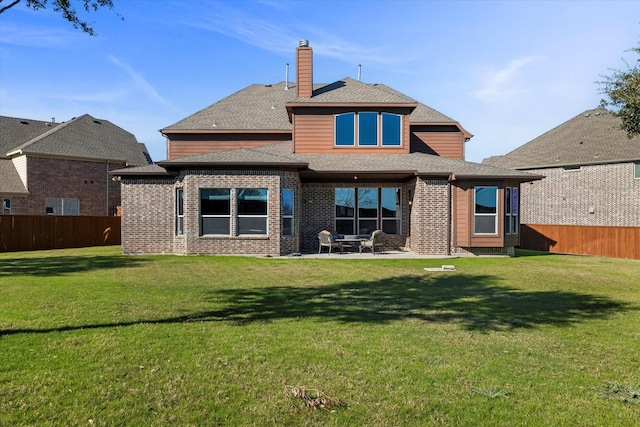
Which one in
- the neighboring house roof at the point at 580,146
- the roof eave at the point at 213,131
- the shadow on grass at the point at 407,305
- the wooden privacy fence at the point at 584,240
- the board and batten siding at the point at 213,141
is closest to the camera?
the shadow on grass at the point at 407,305

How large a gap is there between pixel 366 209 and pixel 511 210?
19.5ft

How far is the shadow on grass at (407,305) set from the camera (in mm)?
6574

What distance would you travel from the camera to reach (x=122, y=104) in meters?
19.8

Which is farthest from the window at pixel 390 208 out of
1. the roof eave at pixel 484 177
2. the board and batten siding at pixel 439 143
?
the board and batten siding at pixel 439 143

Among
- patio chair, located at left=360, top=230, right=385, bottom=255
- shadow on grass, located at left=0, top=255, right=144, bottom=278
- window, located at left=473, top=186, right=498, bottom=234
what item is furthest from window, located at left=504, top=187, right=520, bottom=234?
shadow on grass, located at left=0, top=255, right=144, bottom=278

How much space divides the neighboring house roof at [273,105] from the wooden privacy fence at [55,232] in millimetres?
6996

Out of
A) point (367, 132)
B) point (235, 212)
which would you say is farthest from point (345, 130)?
point (235, 212)

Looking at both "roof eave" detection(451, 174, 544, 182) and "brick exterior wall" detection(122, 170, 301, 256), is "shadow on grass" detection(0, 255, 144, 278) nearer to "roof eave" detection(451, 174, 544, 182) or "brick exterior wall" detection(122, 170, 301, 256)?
"brick exterior wall" detection(122, 170, 301, 256)

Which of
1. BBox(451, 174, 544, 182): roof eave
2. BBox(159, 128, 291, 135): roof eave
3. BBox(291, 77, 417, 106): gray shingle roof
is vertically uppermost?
BBox(291, 77, 417, 106): gray shingle roof

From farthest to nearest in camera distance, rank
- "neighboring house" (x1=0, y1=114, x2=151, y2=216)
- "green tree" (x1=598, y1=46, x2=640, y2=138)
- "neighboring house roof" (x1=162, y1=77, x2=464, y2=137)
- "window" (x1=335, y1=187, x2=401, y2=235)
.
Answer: "neighboring house" (x1=0, y1=114, x2=151, y2=216)
"neighboring house roof" (x1=162, y1=77, x2=464, y2=137)
"window" (x1=335, y1=187, x2=401, y2=235)
"green tree" (x1=598, y1=46, x2=640, y2=138)

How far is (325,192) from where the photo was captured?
59.6 ft

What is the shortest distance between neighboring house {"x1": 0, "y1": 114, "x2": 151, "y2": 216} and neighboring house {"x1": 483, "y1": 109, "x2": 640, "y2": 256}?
29956 mm

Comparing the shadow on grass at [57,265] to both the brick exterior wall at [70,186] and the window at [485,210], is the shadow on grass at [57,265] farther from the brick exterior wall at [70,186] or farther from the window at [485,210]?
the brick exterior wall at [70,186]

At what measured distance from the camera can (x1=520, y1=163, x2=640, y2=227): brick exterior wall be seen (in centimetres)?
2475
